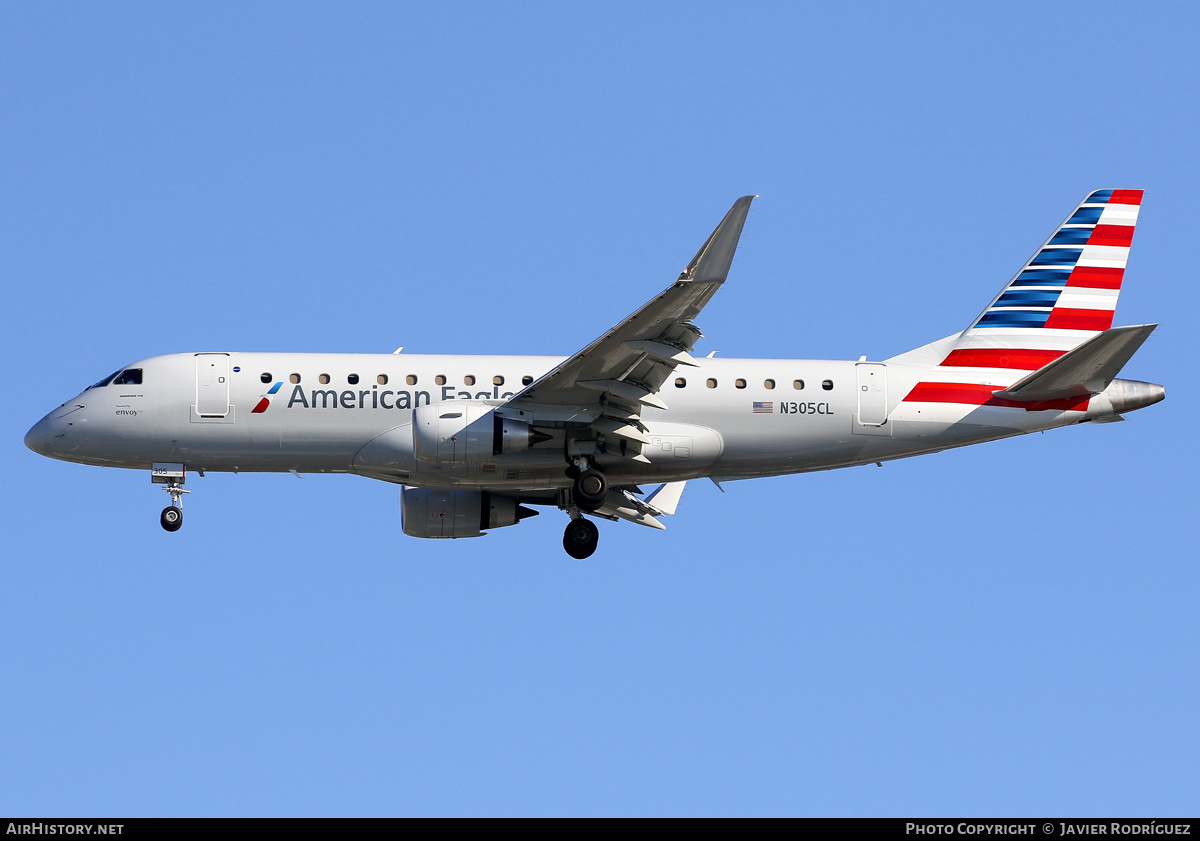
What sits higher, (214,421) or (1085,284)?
(1085,284)

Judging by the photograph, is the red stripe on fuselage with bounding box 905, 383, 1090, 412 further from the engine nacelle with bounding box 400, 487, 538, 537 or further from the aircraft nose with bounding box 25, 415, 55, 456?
the aircraft nose with bounding box 25, 415, 55, 456

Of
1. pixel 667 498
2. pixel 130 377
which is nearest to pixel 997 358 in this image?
pixel 667 498

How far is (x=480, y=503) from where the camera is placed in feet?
115

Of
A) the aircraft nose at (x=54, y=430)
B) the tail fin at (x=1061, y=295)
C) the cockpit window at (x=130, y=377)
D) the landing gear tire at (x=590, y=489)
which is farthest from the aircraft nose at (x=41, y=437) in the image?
the tail fin at (x=1061, y=295)

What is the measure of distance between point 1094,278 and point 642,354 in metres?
13.2

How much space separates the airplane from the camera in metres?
31.1

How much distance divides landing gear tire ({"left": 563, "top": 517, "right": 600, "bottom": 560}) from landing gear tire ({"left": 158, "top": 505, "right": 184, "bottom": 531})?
911 centimetres

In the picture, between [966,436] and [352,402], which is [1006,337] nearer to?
[966,436]
